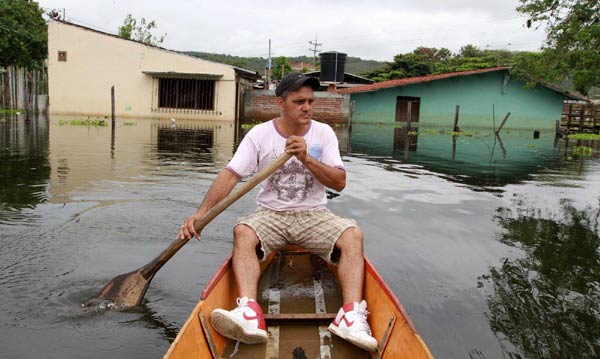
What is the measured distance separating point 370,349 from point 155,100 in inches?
1041

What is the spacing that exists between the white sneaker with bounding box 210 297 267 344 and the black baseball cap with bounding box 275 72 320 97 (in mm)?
1478

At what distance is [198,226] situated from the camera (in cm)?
356

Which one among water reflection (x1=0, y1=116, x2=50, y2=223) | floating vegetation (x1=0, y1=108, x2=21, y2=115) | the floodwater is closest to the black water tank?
floating vegetation (x1=0, y1=108, x2=21, y2=115)

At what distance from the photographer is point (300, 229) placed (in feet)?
12.3

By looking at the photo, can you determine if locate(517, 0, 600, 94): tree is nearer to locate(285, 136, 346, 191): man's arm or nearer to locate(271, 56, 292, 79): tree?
locate(285, 136, 346, 191): man's arm

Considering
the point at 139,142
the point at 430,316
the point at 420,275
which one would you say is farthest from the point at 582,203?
the point at 139,142

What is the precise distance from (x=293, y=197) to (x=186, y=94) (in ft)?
82.8

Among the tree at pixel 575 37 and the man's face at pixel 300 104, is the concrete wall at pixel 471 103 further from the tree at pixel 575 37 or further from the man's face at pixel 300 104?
the man's face at pixel 300 104

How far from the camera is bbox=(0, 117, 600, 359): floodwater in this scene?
376 cm

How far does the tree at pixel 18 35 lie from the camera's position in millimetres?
23734

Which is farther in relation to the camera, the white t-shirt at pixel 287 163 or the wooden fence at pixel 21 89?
Answer: the wooden fence at pixel 21 89

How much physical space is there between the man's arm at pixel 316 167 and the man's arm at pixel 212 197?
536mm

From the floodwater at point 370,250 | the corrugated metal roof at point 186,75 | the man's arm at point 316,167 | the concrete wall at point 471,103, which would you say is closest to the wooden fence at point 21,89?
the corrugated metal roof at point 186,75

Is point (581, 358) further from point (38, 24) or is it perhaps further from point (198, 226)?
point (38, 24)
